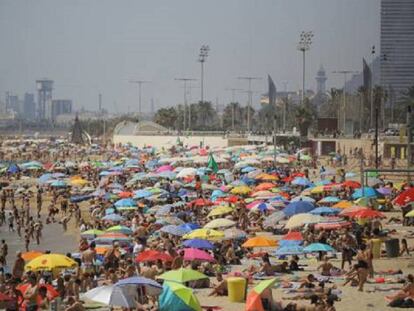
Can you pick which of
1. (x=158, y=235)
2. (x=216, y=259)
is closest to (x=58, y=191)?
(x=158, y=235)

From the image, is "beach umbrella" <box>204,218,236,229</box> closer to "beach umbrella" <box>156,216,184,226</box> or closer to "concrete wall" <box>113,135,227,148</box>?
"beach umbrella" <box>156,216,184,226</box>

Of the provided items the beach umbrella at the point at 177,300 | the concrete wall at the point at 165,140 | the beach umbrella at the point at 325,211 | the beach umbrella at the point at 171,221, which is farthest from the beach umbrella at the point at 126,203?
the concrete wall at the point at 165,140

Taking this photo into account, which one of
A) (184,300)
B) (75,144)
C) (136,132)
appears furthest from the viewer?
(75,144)

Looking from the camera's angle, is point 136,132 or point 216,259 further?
point 136,132

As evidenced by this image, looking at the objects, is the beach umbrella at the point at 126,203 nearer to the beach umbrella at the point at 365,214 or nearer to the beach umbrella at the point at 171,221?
the beach umbrella at the point at 171,221

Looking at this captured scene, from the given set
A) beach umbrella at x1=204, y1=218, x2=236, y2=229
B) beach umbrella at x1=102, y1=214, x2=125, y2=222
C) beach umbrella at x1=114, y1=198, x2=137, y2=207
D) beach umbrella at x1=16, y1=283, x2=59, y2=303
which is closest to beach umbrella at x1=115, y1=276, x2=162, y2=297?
beach umbrella at x1=16, y1=283, x2=59, y2=303

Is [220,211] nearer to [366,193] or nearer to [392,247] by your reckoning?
[366,193]

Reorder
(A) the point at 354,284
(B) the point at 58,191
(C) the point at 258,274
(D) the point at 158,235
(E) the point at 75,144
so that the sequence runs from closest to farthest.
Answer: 1. (A) the point at 354,284
2. (C) the point at 258,274
3. (D) the point at 158,235
4. (B) the point at 58,191
5. (E) the point at 75,144

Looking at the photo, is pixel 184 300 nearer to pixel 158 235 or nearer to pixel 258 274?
pixel 258 274
